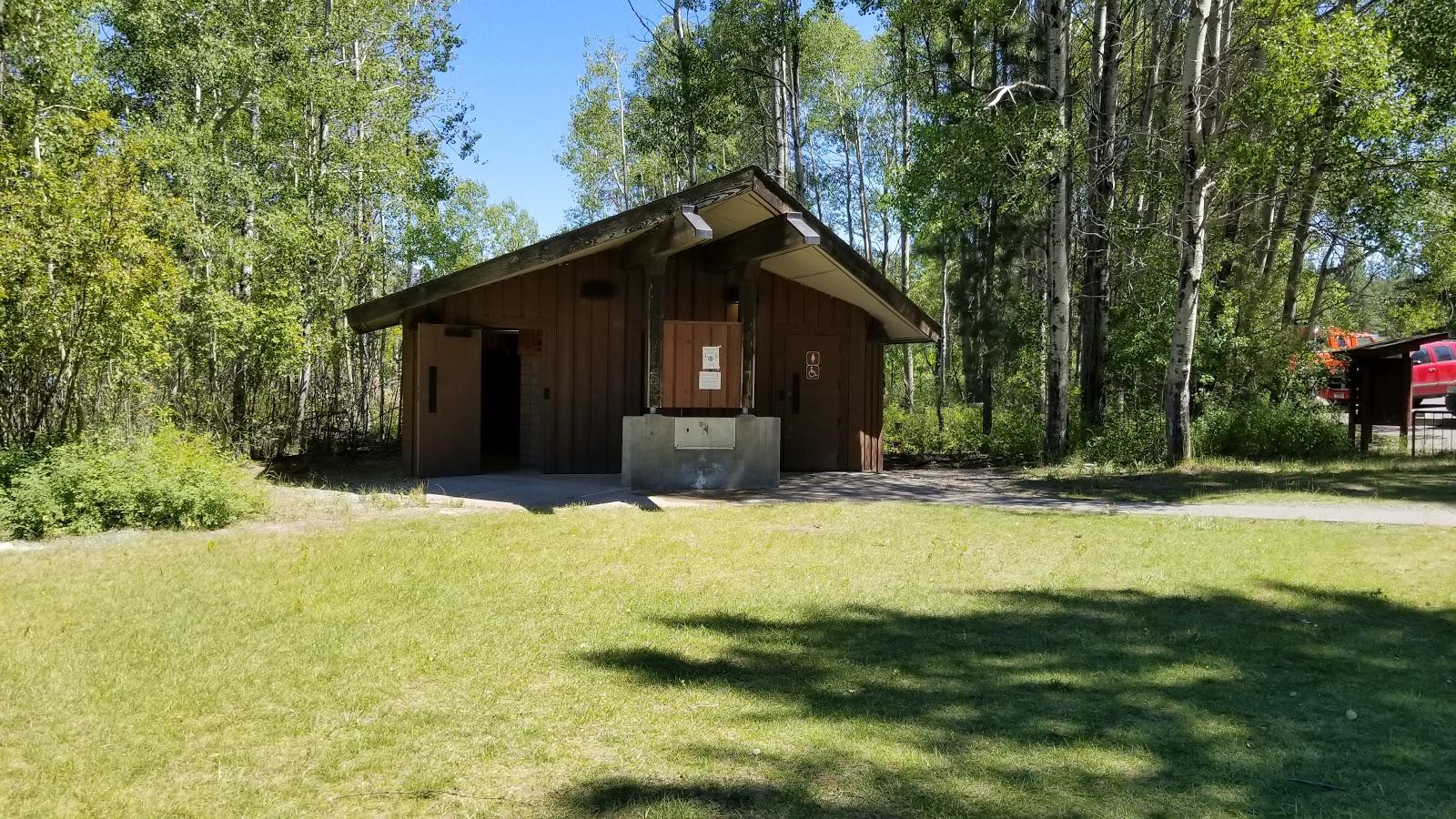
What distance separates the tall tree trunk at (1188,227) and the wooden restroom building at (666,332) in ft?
12.0

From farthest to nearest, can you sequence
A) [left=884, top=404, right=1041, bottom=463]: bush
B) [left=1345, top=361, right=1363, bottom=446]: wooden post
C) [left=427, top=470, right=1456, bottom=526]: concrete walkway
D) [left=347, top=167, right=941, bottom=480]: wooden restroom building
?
[left=884, top=404, right=1041, bottom=463]: bush, [left=1345, top=361, right=1363, bottom=446]: wooden post, [left=347, top=167, right=941, bottom=480]: wooden restroom building, [left=427, top=470, right=1456, bottom=526]: concrete walkway

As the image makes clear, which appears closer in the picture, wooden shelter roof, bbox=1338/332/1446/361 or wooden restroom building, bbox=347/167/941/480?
wooden restroom building, bbox=347/167/941/480

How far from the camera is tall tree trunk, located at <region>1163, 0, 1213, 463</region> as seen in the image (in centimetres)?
1344

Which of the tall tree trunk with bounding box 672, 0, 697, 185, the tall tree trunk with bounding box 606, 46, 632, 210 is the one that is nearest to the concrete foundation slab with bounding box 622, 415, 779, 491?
the tall tree trunk with bounding box 672, 0, 697, 185

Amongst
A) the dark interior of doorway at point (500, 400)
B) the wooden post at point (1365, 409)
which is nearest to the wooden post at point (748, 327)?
the dark interior of doorway at point (500, 400)

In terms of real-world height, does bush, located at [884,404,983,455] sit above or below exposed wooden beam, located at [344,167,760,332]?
below

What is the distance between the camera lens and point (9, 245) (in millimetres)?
8461

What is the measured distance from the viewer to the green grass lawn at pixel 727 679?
135 inches

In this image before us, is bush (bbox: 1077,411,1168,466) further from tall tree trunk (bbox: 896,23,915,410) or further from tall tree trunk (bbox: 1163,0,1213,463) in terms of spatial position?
tall tree trunk (bbox: 896,23,915,410)

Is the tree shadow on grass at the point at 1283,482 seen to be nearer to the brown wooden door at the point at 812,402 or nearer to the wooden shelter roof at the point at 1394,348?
the wooden shelter roof at the point at 1394,348

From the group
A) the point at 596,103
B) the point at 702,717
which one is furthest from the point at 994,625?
the point at 596,103

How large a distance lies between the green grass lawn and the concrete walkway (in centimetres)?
176

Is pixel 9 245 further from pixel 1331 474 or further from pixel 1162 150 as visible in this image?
pixel 1162 150

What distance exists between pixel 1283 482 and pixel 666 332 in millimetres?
7882
